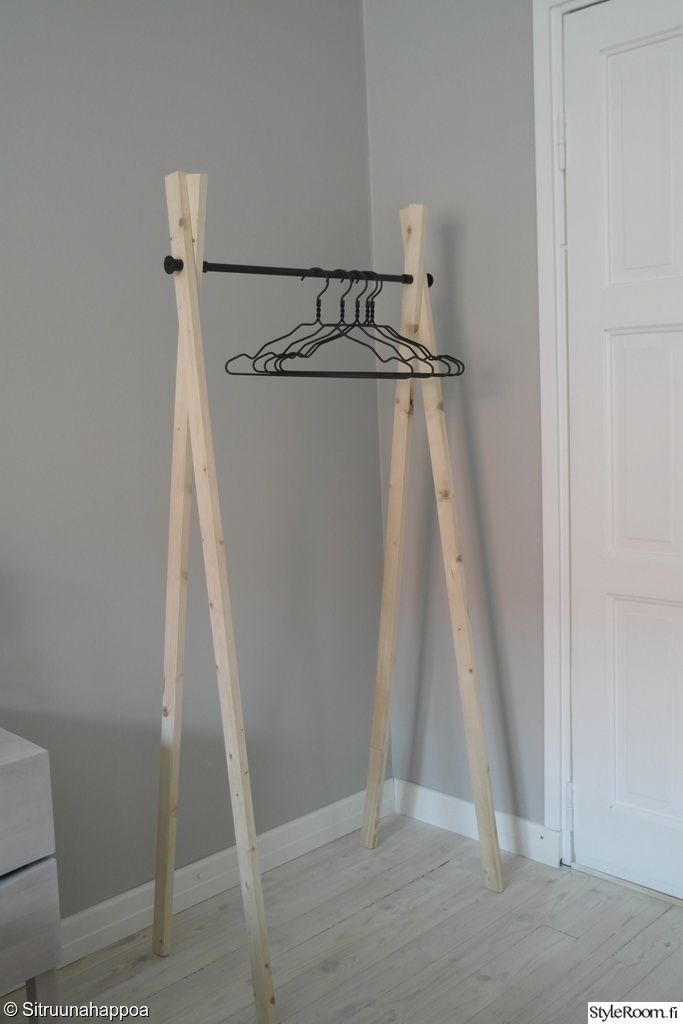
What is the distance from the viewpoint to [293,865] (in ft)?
9.02

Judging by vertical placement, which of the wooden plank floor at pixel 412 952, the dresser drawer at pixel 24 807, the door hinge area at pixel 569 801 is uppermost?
the dresser drawer at pixel 24 807

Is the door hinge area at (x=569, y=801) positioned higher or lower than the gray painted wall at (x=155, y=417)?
lower

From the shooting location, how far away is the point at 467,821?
9.41ft

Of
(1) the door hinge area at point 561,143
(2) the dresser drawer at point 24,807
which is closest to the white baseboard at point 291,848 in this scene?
(2) the dresser drawer at point 24,807

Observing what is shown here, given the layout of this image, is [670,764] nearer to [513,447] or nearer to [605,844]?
[605,844]

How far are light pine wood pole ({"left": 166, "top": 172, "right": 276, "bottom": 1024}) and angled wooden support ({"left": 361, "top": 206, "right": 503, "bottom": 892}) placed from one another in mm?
658

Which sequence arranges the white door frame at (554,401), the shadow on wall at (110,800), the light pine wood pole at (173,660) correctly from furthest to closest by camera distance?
the white door frame at (554,401)
the shadow on wall at (110,800)
the light pine wood pole at (173,660)

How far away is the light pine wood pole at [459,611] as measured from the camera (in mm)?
2498

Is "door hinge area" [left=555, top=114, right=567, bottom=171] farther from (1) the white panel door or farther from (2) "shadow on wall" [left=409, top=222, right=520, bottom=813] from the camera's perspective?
(2) "shadow on wall" [left=409, top=222, right=520, bottom=813]

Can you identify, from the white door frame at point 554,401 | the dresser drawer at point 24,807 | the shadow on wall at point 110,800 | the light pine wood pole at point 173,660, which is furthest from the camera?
the white door frame at point 554,401

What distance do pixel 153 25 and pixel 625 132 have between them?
3.68ft

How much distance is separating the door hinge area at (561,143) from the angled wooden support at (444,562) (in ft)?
1.15

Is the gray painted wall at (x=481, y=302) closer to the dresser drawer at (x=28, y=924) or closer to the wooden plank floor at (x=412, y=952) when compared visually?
the wooden plank floor at (x=412, y=952)

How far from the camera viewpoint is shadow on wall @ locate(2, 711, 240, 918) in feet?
7.47
